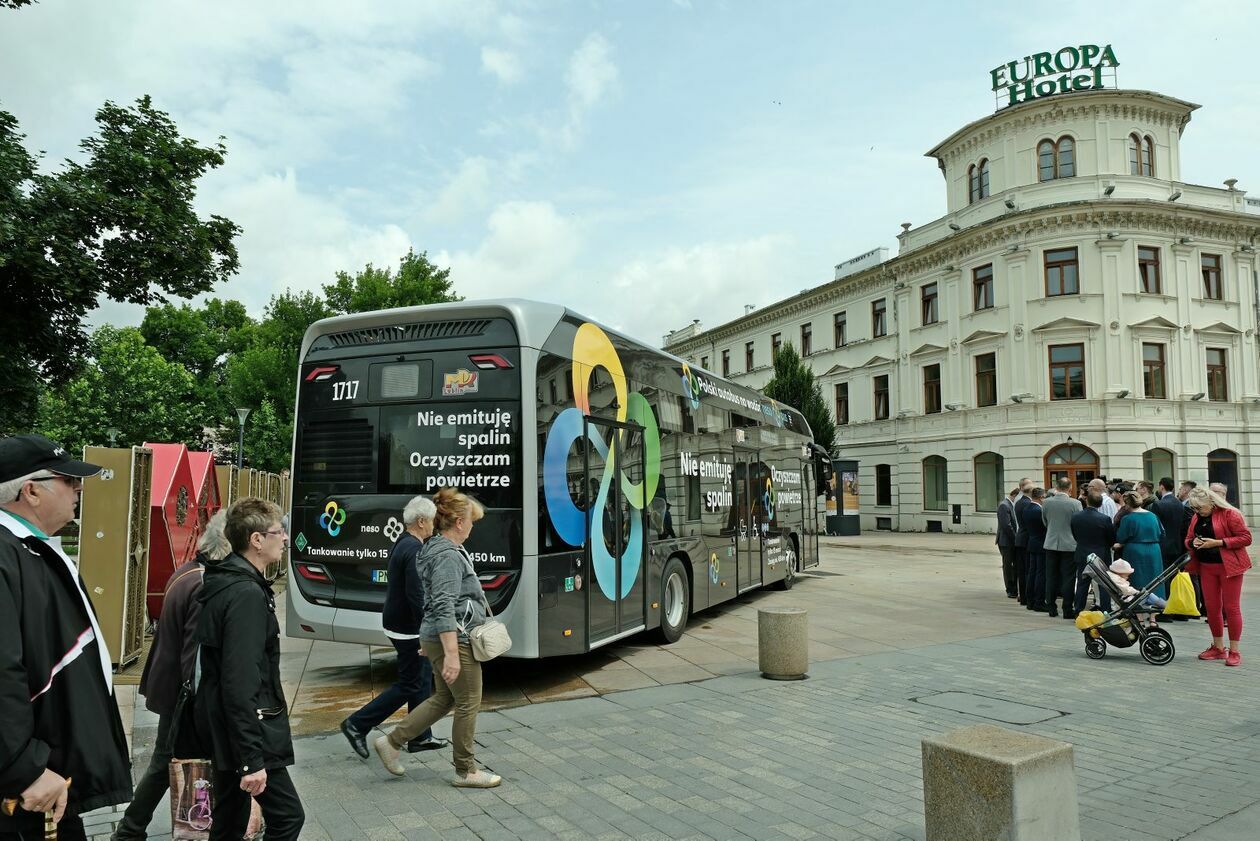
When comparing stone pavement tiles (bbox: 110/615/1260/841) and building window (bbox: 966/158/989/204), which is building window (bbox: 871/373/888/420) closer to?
building window (bbox: 966/158/989/204)

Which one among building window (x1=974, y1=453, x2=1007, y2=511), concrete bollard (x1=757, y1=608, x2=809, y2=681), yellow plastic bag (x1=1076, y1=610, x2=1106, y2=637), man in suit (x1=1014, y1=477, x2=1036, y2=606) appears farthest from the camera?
building window (x1=974, y1=453, x2=1007, y2=511)

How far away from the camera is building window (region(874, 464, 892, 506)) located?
1506 inches

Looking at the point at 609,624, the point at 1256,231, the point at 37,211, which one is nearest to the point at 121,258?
the point at 37,211

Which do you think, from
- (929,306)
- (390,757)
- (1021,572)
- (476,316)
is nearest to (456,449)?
(476,316)

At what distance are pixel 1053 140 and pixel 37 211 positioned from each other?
3106cm

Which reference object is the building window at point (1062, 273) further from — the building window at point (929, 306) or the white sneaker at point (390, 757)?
the white sneaker at point (390, 757)

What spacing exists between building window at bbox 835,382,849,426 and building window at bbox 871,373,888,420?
2163 mm

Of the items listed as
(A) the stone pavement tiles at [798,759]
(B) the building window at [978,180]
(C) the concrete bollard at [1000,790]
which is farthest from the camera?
(B) the building window at [978,180]

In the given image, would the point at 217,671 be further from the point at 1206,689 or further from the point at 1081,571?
the point at 1081,571

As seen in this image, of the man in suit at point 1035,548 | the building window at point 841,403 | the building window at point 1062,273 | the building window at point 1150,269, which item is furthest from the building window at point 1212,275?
the man in suit at point 1035,548

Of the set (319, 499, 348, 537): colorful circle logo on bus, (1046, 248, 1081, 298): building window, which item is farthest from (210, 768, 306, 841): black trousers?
→ (1046, 248, 1081, 298): building window

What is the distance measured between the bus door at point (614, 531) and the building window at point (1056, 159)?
28.2 metres

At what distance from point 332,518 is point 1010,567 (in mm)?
11729

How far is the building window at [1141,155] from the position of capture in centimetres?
3120
